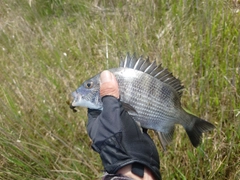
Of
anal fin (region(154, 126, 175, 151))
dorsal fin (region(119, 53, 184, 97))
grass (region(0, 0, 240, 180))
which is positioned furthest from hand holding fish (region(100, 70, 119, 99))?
grass (region(0, 0, 240, 180))

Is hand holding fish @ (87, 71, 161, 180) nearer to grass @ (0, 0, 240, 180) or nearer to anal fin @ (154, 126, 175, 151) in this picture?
anal fin @ (154, 126, 175, 151)

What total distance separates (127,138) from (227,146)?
63 cm

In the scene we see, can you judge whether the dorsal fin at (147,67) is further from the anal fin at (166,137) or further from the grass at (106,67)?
the grass at (106,67)

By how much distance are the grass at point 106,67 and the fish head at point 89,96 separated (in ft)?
1.11

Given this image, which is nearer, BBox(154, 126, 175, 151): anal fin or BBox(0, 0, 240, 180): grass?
BBox(154, 126, 175, 151): anal fin

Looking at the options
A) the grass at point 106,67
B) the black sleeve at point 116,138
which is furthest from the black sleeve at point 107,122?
the grass at point 106,67

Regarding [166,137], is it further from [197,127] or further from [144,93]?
[144,93]

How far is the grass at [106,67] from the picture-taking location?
160 cm

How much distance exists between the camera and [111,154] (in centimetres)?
119

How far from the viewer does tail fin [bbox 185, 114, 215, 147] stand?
52.0 inches

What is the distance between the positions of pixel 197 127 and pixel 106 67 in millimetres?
877

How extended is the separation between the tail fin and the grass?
0.20 meters

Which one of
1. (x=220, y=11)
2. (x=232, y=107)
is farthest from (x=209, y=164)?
(x=220, y=11)

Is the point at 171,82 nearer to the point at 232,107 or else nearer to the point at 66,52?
the point at 232,107
